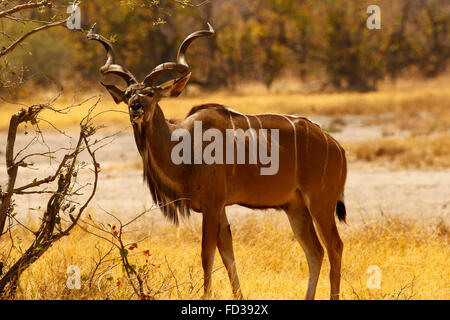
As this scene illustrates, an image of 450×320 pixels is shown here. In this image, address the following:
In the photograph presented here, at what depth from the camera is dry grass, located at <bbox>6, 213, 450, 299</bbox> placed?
4.49 m

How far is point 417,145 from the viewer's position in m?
12.4

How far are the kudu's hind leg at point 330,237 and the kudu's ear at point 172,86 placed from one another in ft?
3.33

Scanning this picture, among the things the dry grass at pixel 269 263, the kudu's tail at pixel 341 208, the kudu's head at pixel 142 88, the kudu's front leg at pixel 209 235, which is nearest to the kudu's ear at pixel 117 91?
the kudu's head at pixel 142 88

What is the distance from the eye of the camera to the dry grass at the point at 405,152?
11.3 metres

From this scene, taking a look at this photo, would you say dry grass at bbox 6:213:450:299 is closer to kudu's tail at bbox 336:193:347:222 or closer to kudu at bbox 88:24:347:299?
kudu at bbox 88:24:347:299

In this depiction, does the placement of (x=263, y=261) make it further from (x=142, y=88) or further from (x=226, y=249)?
(x=142, y=88)

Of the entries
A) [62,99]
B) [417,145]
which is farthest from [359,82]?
[417,145]

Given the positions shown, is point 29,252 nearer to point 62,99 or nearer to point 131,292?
point 131,292

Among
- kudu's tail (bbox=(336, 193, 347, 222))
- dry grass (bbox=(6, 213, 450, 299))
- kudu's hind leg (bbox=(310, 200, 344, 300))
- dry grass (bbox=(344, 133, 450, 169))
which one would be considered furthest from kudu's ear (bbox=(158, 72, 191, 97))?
dry grass (bbox=(344, 133, 450, 169))

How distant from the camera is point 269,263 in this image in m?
A: 5.57

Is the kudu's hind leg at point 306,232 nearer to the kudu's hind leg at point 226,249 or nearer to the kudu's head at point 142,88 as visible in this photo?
the kudu's hind leg at point 226,249

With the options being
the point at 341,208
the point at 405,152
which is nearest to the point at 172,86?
the point at 341,208

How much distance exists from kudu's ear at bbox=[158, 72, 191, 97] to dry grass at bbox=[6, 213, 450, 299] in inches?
35.6

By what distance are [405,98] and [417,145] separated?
7.04 m
